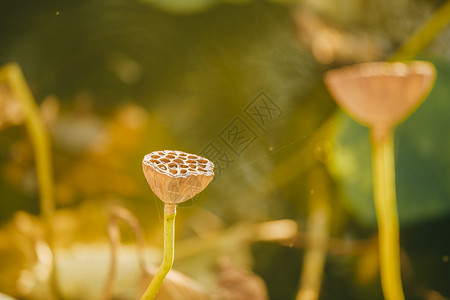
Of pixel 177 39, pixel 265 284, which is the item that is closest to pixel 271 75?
pixel 177 39

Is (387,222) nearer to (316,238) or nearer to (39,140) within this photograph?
(316,238)

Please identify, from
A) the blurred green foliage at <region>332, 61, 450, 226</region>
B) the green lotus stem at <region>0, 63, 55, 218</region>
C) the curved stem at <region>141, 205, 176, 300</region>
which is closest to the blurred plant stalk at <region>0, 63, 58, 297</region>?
the green lotus stem at <region>0, 63, 55, 218</region>

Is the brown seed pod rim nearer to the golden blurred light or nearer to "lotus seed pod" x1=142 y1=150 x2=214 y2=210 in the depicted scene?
"lotus seed pod" x1=142 y1=150 x2=214 y2=210

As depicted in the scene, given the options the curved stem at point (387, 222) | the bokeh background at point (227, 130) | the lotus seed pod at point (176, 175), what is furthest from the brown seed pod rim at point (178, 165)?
the curved stem at point (387, 222)

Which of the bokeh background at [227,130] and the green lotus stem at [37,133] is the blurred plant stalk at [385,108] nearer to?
the bokeh background at [227,130]

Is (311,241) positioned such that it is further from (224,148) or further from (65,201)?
(65,201)

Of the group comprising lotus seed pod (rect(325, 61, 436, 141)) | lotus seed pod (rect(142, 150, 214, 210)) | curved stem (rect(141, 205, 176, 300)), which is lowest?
curved stem (rect(141, 205, 176, 300))
